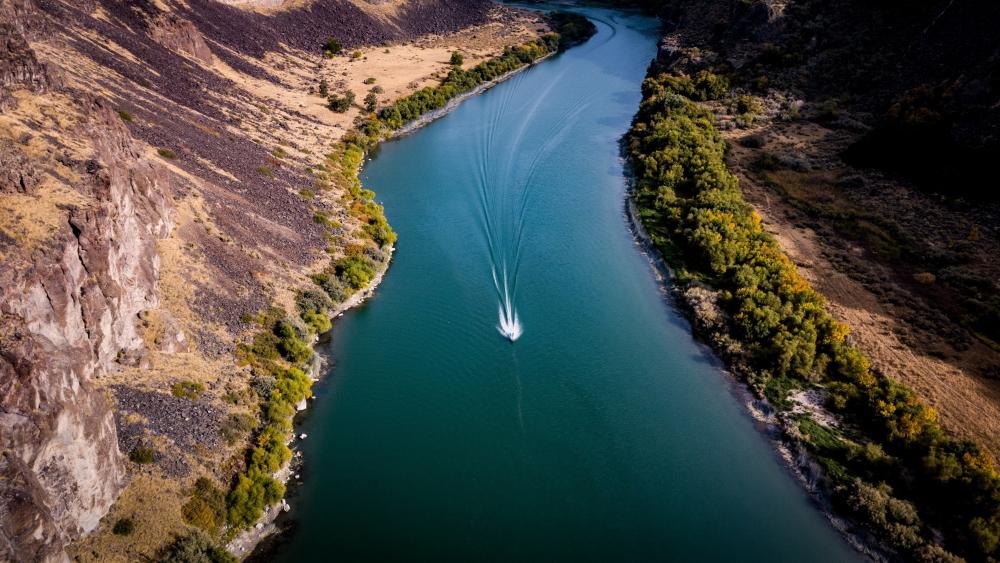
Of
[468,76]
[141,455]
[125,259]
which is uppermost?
[468,76]

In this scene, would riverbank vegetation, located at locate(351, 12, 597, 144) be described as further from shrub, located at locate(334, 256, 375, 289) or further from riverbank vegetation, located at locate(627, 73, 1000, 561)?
riverbank vegetation, located at locate(627, 73, 1000, 561)

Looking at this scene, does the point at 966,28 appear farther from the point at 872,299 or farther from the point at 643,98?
the point at 872,299

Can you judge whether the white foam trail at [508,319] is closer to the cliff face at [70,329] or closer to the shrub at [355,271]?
the shrub at [355,271]

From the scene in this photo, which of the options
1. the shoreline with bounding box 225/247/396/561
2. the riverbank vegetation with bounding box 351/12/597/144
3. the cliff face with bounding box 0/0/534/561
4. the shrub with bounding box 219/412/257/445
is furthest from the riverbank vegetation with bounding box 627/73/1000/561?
the riverbank vegetation with bounding box 351/12/597/144

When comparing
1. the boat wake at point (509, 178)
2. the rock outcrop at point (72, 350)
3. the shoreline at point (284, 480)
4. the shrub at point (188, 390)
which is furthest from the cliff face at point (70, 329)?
the boat wake at point (509, 178)

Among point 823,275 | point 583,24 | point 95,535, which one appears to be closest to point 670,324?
point 823,275

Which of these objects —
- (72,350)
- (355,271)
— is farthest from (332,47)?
(72,350)

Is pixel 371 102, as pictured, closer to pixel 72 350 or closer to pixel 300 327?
pixel 300 327

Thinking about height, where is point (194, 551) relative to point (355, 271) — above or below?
below
